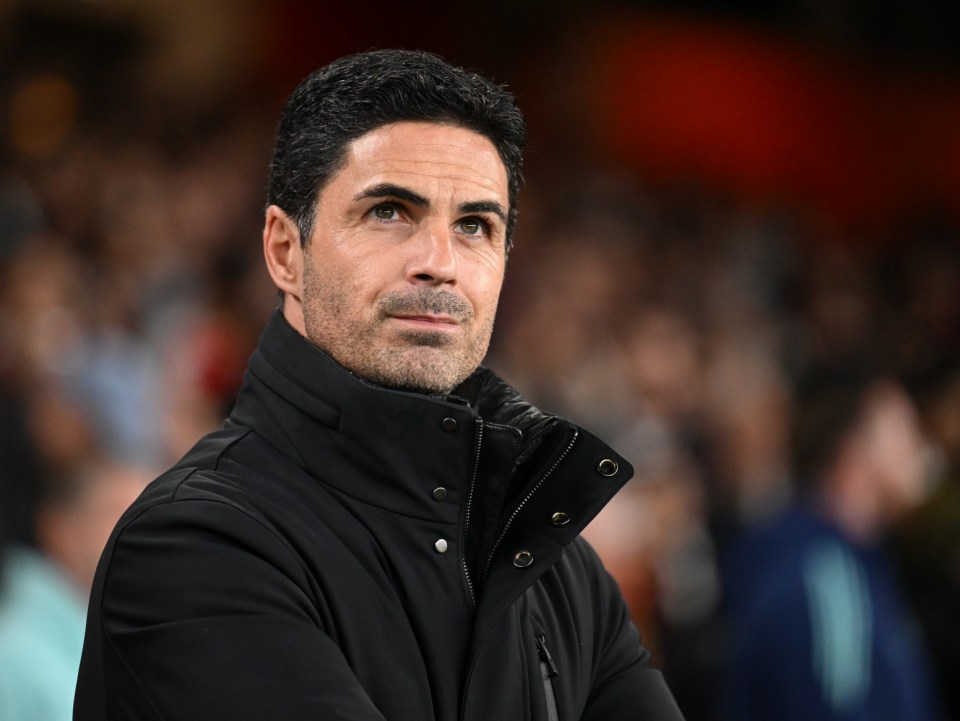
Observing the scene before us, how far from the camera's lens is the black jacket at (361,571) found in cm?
156

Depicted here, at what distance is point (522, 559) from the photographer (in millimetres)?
1828

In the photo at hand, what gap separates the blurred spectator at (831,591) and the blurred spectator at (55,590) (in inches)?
65.1

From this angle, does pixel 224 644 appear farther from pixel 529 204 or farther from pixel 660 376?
pixel 529 204

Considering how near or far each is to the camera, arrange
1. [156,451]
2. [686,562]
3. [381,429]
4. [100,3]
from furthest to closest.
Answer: [100,3] → [686,562] → [156,451] → [381,429]

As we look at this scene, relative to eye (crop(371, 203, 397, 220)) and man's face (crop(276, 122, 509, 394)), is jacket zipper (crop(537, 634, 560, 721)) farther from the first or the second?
eye (crop(371, 203, 397, 220))

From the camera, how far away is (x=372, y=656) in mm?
1672

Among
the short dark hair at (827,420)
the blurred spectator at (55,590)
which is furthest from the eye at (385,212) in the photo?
the short dark hair at (827,420)

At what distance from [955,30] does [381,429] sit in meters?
13.1

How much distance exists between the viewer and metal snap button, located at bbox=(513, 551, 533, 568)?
1.82 meters

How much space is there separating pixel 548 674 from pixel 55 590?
1.72 m


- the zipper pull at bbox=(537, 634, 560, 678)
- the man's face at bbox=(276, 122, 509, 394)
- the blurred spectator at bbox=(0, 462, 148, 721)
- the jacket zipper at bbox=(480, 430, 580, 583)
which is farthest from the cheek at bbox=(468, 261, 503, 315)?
the blurred spectator at bbox=(0, 462, 148, 721)

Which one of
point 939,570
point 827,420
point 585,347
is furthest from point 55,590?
point 585,347

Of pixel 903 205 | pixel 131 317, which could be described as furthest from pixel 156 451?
pixel 903 205

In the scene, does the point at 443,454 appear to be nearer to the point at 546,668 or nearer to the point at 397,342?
the point at 397,342
